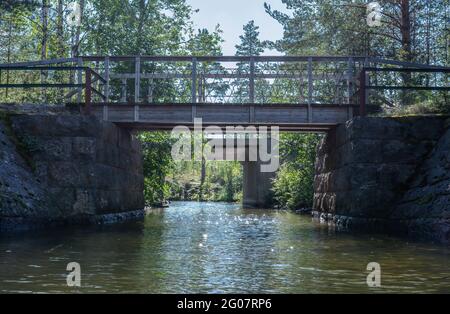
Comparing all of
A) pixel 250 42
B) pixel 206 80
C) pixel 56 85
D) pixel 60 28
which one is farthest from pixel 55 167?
pixel 250 42

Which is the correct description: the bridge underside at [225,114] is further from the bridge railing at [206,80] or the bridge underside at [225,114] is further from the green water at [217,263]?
the green water at [217,263]

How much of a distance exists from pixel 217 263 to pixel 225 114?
10.8m

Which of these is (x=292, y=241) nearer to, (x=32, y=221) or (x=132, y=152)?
(x=32, y=221)

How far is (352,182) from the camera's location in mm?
15516

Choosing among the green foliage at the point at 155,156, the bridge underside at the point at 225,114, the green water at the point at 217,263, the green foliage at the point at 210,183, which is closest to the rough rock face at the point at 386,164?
the bridge underside at the point at 225,114

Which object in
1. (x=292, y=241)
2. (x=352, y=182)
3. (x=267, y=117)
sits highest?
(x=267, y=117)

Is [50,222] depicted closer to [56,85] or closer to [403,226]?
[56,85]

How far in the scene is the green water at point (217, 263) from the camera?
6.30 metres

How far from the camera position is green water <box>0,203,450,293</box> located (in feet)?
20.7

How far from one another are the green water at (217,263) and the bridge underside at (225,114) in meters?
6.35

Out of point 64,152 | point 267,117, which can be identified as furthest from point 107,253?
point 267,117

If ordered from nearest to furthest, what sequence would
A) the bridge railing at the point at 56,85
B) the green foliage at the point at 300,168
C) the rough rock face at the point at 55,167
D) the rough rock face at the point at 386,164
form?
1. the rough rock face at the point at 55,167
2. the rough rock face at the point at 386,164
3. the bridge railing at the point at 56,85
4. the green foliage at the point at 300,168

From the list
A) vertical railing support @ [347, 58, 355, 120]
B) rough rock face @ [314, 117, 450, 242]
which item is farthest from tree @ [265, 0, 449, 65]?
rough rock face @ [314, 117, 450, 242]
